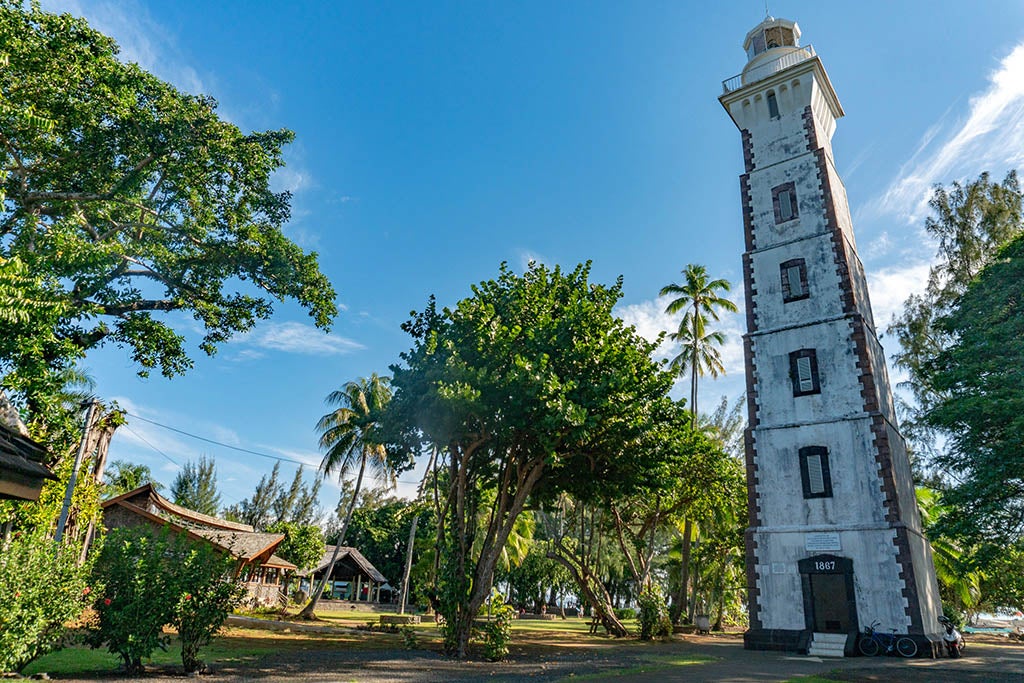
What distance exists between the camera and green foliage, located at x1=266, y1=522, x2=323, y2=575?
4656 centimetres

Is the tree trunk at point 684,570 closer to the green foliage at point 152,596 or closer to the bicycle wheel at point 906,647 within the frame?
the bicycle wheel at point 906,647

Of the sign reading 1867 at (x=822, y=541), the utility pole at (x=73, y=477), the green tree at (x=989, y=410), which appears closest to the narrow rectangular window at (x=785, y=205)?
the green tree at (x=989, y=410)

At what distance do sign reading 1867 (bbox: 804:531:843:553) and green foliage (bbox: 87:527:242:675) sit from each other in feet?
60.8

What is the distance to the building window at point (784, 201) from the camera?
2538cm

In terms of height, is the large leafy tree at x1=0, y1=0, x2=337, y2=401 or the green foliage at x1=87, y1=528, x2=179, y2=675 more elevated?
the large leafy tree at x1=0, y1=0, x2=337, y2=401

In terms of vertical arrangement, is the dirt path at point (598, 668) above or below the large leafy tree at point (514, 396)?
below

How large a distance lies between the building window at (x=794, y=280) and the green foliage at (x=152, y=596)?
22.2m

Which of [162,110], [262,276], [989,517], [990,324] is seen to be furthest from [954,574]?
[162,110]

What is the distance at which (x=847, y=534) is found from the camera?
19.9 m

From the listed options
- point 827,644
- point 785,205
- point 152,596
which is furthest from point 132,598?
point 785,205

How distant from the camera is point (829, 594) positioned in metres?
19.8

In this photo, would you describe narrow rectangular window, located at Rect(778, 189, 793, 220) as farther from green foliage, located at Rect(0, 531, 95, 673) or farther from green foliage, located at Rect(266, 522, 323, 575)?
green foliage, located at Rect(266, 522, 323, 575)

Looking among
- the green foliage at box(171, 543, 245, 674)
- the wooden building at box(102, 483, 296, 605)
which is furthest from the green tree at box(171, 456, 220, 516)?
the green foliage at box(171, 543, 245, 674)

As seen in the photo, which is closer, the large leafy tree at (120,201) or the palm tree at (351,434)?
the large leafy tree at (120,201)
